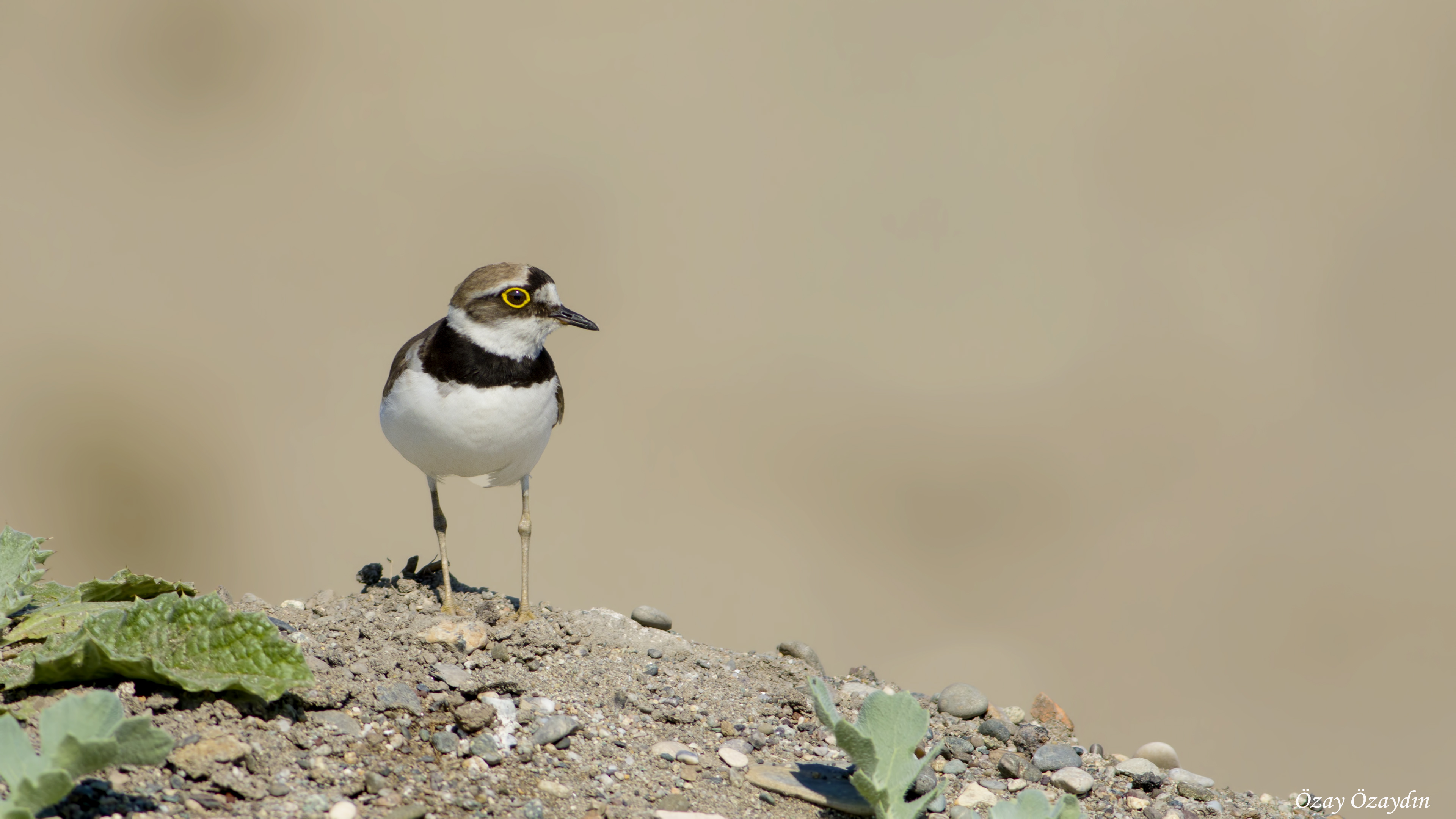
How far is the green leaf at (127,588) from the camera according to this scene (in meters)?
4.80

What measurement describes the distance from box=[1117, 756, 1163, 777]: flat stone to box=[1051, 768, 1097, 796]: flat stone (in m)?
0.20

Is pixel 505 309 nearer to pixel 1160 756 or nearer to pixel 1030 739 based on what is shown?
pixel 1030 739

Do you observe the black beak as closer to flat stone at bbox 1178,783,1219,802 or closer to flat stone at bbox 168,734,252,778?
flat stone at bbox 168,734,252,778

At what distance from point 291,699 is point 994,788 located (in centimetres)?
269

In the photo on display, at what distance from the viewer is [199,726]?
3.89m

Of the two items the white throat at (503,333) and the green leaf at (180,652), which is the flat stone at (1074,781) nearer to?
the green leaf at (180,652)

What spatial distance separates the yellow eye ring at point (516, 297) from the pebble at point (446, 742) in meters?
2.39

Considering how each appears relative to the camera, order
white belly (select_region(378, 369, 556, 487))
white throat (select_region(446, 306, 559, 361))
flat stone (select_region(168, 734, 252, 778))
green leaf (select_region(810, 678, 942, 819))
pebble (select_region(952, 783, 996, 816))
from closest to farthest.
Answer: flat stone (select_region(168, 734, 252, 778))
green leaf (select_region(810, 678, 942, 819))
pebble (select_region(952, 783, 996, 816))
white belly (select_region(378, 369, 556, 487))
white throat (select_region(446, 306, 559, 361))

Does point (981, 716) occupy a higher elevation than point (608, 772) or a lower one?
higher

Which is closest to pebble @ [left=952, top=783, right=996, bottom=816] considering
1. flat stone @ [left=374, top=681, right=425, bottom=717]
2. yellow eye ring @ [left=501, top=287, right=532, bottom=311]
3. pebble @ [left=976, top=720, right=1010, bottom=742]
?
pebble @ [left=976, top=720, right=1010, bottom=742]

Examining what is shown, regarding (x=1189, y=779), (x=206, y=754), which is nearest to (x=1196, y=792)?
(x=1189, y=779)

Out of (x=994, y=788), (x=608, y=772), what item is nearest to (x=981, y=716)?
(x=994, y=788)

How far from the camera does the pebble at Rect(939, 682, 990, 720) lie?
5336 millimetres

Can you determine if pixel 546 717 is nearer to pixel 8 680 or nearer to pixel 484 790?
pixel 484 790
